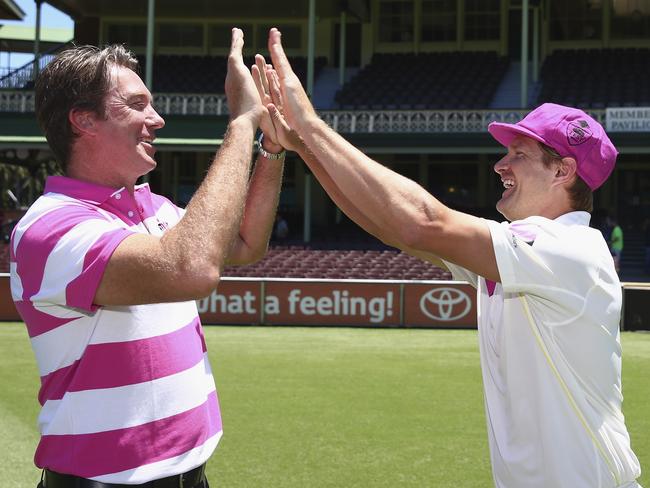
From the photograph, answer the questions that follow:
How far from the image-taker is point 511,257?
261 cm

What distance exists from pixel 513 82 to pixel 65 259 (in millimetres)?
31128

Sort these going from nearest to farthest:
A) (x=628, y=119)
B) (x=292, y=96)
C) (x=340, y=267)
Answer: (x=292, y=96) → (x=340, y=267) → (x=628, y=119)

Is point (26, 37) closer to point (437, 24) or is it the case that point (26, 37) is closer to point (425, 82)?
point (437, 24)

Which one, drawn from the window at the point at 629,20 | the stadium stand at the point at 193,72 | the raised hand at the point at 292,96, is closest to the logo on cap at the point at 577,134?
the raised hand at the point at 292,96

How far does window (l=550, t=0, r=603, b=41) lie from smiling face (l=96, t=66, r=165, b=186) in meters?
33.9

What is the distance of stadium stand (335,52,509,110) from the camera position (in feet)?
97.1

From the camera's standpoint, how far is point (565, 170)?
295 cm

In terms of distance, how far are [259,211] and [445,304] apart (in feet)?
45.9

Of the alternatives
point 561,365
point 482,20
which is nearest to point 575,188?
point 561,365

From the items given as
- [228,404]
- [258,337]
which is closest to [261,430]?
[228,404]

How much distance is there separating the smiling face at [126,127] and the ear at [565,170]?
1.30m

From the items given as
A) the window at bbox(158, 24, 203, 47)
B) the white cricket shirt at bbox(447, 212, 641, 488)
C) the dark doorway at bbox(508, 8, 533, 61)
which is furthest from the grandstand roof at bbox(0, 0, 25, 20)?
the white cricket shirt at bbox(447, 212, 641, 488)

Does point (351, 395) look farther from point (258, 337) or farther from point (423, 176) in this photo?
point (423, 176)

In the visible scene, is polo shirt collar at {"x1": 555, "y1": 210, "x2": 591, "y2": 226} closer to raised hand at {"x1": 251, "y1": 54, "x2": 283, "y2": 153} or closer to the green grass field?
raised hand at {"x1": 251, "y1": 54, "x2": 283, "y2": 153}
